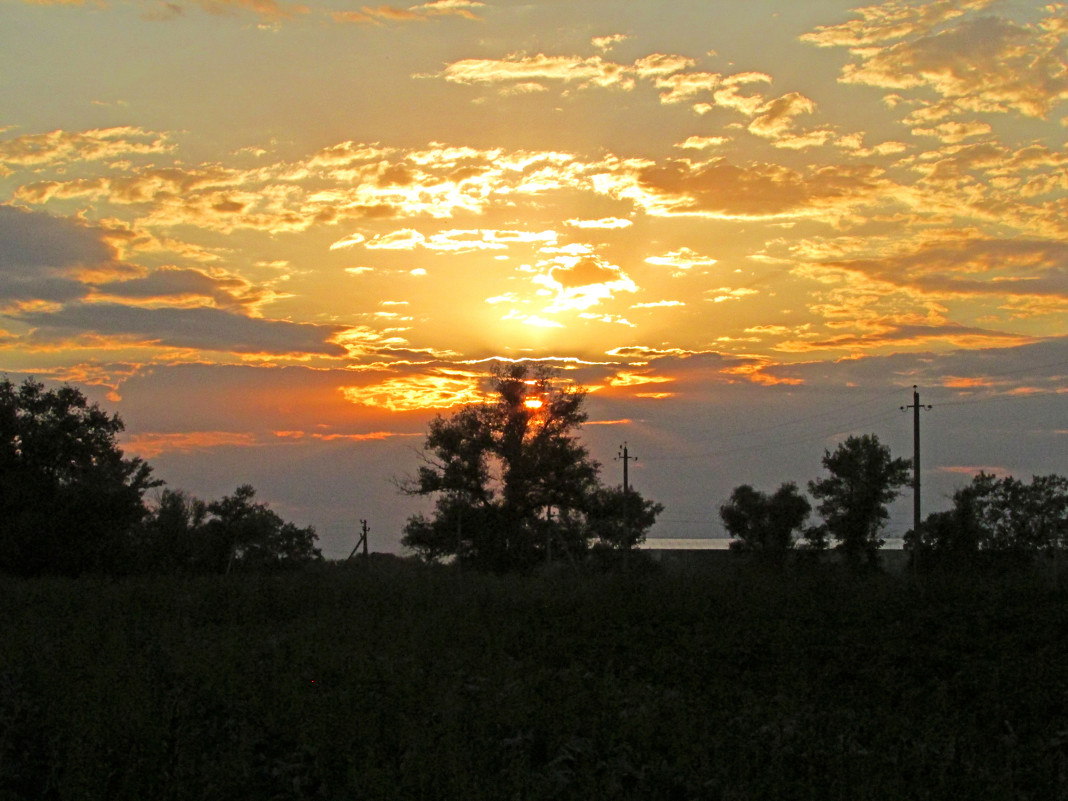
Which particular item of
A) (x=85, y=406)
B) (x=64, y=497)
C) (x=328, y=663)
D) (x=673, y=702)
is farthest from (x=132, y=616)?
(x=85, y=406)

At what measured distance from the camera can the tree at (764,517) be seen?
76.8 m

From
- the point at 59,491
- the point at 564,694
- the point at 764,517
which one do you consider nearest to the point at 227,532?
the point at 59,491

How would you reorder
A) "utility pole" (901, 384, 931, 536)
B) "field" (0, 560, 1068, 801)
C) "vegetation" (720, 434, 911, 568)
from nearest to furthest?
"field" (0, 560, 1068, 801) → "utility pole" (901, 384, 931, 536) → "vegetation" (720, 434, 911, 568)

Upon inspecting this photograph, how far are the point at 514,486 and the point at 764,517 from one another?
2836cm

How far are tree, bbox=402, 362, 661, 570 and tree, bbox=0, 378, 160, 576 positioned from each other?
671 inches

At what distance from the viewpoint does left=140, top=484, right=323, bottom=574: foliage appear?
58.6m

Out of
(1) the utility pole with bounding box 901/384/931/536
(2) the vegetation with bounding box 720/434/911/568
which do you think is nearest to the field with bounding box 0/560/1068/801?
(1) the utility pole with bounding box 901/384/931/536

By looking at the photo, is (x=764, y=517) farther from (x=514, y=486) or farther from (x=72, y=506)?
(x=72, y=506)

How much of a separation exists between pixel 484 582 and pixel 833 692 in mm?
14912

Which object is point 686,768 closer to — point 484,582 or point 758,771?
point 758,771

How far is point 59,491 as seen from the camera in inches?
Result: 1869

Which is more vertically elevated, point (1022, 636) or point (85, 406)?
point (85, 406)

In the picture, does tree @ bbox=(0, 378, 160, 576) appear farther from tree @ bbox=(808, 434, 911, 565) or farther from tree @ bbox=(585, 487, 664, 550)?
tree @ bbox=(808, 434, 911, 565)

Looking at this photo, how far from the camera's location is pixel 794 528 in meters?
77.1
